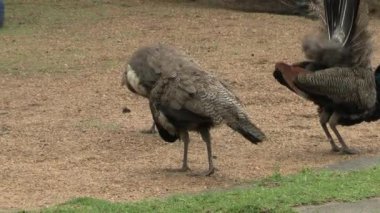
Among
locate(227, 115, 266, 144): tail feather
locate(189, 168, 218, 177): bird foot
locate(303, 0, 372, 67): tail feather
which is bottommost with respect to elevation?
locate(189, 168, 218, 177): bird foot

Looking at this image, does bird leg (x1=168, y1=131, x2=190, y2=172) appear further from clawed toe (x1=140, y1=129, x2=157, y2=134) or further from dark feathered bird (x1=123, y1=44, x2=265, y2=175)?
clawed toe (x1=140, y1=129, x2=157, y2=134)

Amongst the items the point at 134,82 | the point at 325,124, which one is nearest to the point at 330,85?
the point at 325,124

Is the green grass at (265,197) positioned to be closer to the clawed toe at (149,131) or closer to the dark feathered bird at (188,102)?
the dark feathered bird at (188,102)

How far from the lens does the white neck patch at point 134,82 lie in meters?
8.76

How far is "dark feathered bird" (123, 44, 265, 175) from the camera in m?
7.84

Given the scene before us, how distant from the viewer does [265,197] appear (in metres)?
7.01

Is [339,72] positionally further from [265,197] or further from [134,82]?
[265,197]

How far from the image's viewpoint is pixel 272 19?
672 inches

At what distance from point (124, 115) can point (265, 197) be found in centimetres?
397

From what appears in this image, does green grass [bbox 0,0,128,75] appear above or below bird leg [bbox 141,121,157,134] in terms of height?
below

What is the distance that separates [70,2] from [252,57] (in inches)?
234

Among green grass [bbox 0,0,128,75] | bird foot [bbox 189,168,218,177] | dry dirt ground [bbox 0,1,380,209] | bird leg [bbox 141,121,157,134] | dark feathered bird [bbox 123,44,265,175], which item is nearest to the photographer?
dark feathered bird [bbox 123,44,265,175]

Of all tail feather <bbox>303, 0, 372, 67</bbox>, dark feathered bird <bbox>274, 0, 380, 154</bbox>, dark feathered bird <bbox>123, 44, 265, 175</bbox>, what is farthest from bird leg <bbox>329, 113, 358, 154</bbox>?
dark feathered bird <bbox>123, 44, 265, 175</bbox>

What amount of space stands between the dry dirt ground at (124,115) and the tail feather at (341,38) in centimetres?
89
